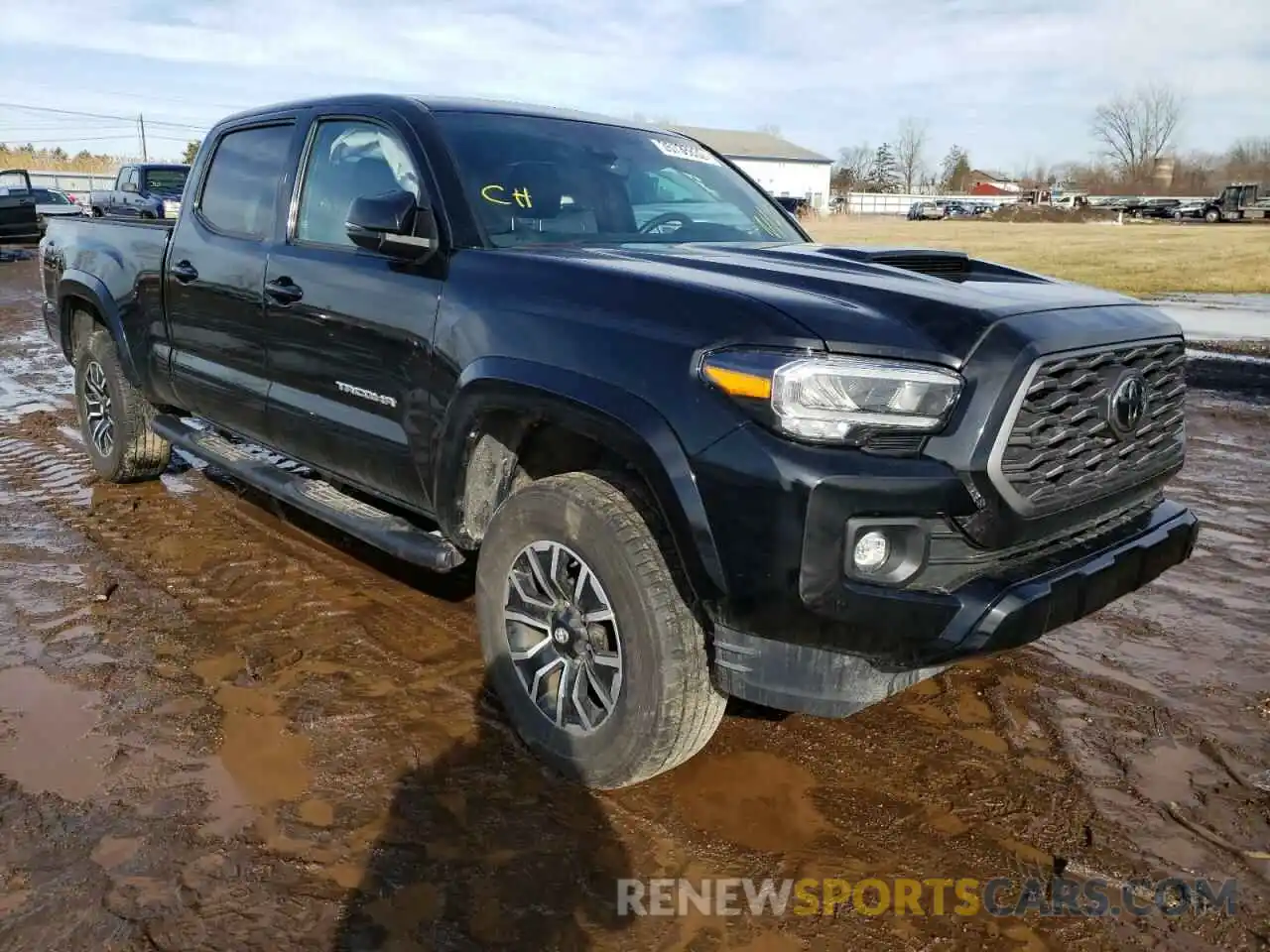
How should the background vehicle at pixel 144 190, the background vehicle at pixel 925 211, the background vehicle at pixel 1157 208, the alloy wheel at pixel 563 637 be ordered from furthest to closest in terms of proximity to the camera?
the background vehicle at pixel 925 211
the background vehicle at pixel 1157 208
the background vehicle at pixel 144 190
the alloy wheel at pixel 563 637

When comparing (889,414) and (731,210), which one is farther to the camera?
(731,210)

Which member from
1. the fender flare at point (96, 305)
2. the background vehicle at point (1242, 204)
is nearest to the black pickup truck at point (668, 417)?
the fender flare at point (96, 305)

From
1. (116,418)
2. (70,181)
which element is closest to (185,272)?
(116,418)

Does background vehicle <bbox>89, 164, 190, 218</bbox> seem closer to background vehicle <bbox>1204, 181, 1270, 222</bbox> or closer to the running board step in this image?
the running board step

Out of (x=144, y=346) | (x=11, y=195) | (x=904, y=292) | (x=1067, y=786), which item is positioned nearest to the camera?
(x=904, y=292)

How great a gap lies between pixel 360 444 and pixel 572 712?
53.2 inches

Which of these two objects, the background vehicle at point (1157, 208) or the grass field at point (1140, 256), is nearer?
the grass field at point (1140, 256)

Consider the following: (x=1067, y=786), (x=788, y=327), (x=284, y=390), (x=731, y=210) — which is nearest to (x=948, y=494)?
(x=788, y=327)

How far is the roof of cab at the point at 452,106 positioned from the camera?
3.67m

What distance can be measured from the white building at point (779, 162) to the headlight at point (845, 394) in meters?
86.0

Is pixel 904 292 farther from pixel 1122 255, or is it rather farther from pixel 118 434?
pixel 1122 255

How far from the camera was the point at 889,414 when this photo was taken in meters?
2.36

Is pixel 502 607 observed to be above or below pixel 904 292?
below

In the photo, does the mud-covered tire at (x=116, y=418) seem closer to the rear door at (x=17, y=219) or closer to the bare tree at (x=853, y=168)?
the rear door at (x=17, y=219)
